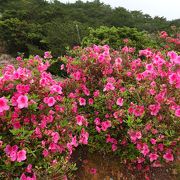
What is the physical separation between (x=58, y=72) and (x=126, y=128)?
197 inches

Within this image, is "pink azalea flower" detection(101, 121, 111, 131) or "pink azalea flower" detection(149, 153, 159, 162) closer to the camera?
"pink azalea flower" detection(149, 153, 159, 162)

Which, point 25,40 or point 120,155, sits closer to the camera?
point 120,155

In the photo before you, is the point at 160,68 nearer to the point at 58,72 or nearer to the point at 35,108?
the point at 35,108

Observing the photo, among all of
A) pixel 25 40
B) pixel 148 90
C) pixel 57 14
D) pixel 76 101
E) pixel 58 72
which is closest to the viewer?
pixel 148 90

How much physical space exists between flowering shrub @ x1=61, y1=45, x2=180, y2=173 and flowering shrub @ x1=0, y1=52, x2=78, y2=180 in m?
0.32

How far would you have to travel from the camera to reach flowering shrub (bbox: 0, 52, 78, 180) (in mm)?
3338

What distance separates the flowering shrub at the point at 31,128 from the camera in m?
3.34

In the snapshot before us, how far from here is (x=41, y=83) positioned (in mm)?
3893

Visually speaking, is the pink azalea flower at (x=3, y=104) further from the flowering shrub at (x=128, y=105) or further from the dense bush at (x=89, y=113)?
the flowering shrub at (x=128, y=105)

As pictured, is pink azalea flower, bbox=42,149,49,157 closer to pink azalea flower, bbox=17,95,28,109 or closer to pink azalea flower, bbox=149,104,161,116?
pink azalea flower, bbox=17,95,28,109

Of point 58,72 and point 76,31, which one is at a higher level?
point 76,31

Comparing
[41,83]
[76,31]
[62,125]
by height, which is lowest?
[76,31]

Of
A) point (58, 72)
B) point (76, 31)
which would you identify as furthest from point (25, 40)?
point (58, 72)

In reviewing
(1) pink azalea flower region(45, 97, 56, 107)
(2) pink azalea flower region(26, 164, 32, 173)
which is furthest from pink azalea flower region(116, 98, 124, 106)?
(2) pink azalea flower region(26, 164, 32, 173)
